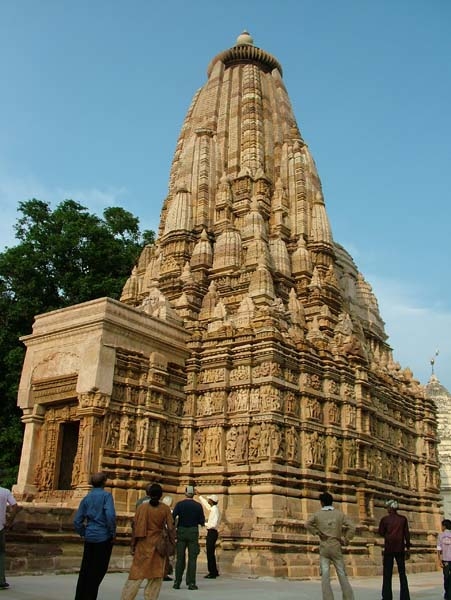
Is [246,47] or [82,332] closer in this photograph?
[82,332]

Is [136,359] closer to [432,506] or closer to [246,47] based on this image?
[432,506]

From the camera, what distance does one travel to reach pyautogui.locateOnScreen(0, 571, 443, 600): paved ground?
375 inches

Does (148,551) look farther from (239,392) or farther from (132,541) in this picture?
(239,392)

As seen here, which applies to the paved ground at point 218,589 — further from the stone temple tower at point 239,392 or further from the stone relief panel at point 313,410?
the stone relief panel at point 313,410

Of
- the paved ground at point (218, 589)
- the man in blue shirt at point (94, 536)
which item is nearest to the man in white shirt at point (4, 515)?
the paved ground at point (218, 589)

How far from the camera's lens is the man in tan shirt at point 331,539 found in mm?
9141

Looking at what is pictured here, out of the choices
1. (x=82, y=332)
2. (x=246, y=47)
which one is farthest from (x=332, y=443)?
(x=246, y=47)

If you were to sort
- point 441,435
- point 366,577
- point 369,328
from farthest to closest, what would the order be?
point 441,435 → point 369,328 → point 366,577

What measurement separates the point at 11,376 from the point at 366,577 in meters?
16.6

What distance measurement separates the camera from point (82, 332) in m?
17.6

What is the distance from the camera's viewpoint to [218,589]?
38.1 ft

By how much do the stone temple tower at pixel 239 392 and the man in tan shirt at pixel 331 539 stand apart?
6.48 m

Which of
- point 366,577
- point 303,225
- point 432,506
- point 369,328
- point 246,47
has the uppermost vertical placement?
point 246,47

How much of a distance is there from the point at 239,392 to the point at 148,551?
436 inches
